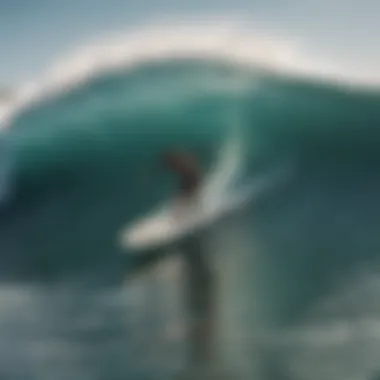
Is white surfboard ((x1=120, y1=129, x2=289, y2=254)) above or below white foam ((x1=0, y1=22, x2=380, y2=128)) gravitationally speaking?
below

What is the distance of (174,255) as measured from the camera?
1.14m

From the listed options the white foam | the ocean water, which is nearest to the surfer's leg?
the ocean water

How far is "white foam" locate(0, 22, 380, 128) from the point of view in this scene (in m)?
1.15

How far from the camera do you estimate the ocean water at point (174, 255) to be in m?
1.11

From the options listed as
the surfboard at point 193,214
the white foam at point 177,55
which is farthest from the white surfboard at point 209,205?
the white foam at point 177,55

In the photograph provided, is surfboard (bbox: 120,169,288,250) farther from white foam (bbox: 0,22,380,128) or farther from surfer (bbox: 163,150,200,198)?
white foam (bbox: 0,22,380,128)

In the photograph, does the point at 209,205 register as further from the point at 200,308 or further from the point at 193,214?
the point at 200,308

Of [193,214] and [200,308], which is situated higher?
[193,214]

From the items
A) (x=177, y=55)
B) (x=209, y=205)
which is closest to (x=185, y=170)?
(x=209, y=205)

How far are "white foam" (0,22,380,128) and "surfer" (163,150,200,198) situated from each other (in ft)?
0.54

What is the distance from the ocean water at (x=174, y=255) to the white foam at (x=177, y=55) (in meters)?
0.01

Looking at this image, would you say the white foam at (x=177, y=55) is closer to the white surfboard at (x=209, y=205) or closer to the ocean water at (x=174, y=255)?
the ocean water at (x=174, y=255)

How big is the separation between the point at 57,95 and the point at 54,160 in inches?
4.3

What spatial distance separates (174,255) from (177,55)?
1.06 ft
